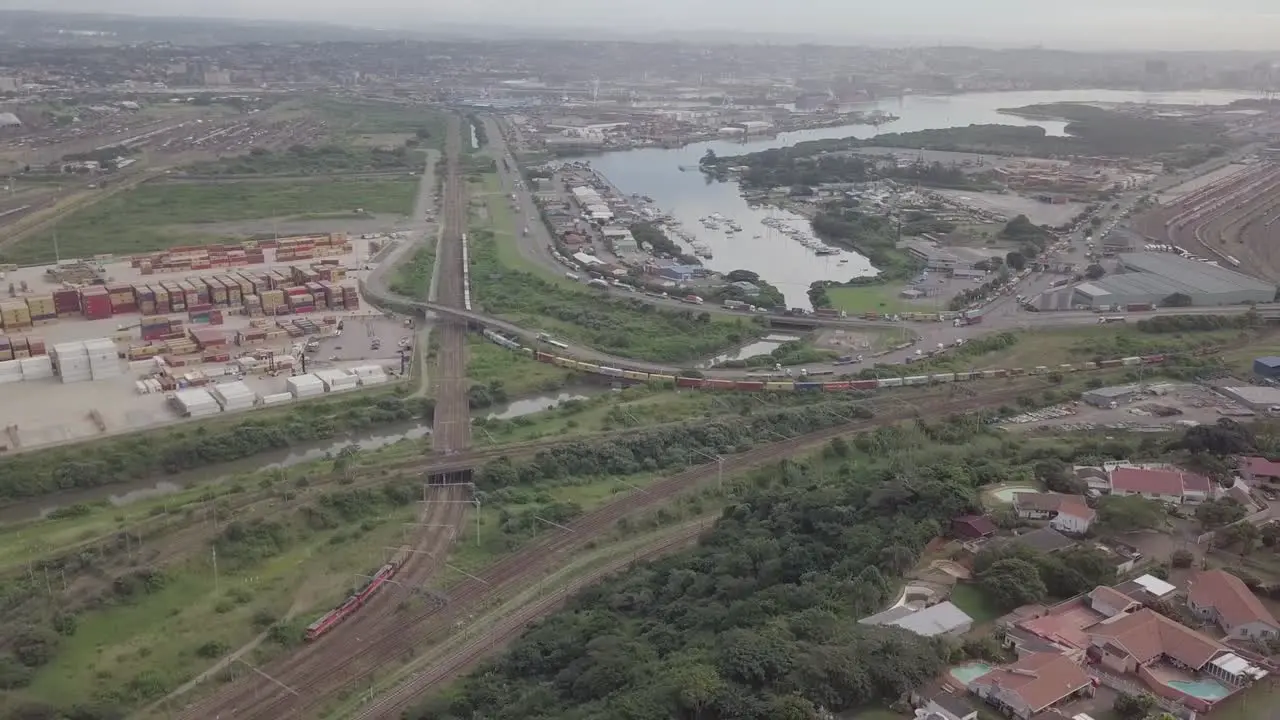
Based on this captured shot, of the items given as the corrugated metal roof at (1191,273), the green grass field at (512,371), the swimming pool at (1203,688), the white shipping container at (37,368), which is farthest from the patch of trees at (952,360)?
the white shipping container at (37,368)

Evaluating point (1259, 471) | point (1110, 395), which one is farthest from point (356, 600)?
point (1110, 395)

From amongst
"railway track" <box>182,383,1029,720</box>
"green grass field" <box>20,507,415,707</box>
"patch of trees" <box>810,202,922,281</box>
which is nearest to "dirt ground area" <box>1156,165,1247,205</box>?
"patch of trees" <box>810,202,922,281</box>

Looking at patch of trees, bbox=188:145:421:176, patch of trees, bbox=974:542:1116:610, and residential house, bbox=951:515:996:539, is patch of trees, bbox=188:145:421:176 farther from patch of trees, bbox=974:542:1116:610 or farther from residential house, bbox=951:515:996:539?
patch of trees, bbox=974:542:1116:610

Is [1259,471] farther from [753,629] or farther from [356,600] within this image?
[356,600]

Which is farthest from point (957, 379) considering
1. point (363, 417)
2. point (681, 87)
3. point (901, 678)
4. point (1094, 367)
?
point (681, 87)

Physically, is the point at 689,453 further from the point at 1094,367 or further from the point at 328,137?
the point at 328,137
